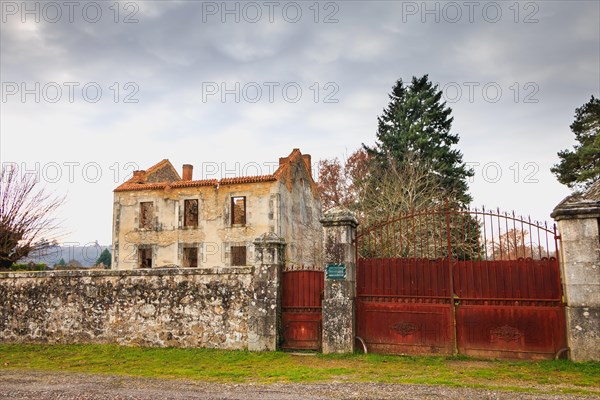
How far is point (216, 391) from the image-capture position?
632 cm

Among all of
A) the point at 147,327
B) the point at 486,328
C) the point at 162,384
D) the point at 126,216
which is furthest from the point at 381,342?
the point at 126,216

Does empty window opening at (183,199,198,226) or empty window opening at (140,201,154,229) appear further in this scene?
empty window opening at (140,201,154,229)

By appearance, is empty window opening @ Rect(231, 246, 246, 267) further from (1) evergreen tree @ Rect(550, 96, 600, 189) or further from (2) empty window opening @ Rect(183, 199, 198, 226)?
(1) evergreen tree @ Rect(550, 96, 600, 189)

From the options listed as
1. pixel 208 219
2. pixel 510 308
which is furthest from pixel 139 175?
pixel 510 308

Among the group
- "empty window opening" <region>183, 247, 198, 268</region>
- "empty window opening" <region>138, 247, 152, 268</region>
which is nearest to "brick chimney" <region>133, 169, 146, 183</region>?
"empty window opening" <region>138, 247, 152, 268</region>

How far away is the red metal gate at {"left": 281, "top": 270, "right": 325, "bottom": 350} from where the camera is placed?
9602 mm

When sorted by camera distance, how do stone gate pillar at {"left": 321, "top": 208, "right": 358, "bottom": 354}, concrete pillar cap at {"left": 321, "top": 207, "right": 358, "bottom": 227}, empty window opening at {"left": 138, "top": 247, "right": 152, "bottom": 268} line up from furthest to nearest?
1. empty window opening at {"left": 138, "top": 247, "right": 152, "bottom": 268}
2. concrete pillar cap at {"left": 321, "top": 207, "right": 358, "bottom": 227}
3. stone gate pillar at {"left": 321, "top": 208, "right": 358, "bottom": 354}

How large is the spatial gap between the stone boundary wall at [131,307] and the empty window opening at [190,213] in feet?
45.6

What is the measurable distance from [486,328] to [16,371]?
29.8ft

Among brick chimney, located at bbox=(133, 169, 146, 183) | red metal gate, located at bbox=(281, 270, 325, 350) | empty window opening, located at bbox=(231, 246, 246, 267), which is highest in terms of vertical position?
brick chimney, located at bbox=(133, 169, 146, 183)

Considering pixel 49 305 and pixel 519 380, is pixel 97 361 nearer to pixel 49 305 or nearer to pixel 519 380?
pixel 49 305

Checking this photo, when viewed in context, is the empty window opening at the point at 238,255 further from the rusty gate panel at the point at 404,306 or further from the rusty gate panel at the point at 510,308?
the rusty gate panel at the point at 510,308

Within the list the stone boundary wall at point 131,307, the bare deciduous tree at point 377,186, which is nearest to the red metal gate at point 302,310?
the stone boundary wall at point 131,307

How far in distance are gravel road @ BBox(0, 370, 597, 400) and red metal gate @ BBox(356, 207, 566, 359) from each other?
8.37 ft
